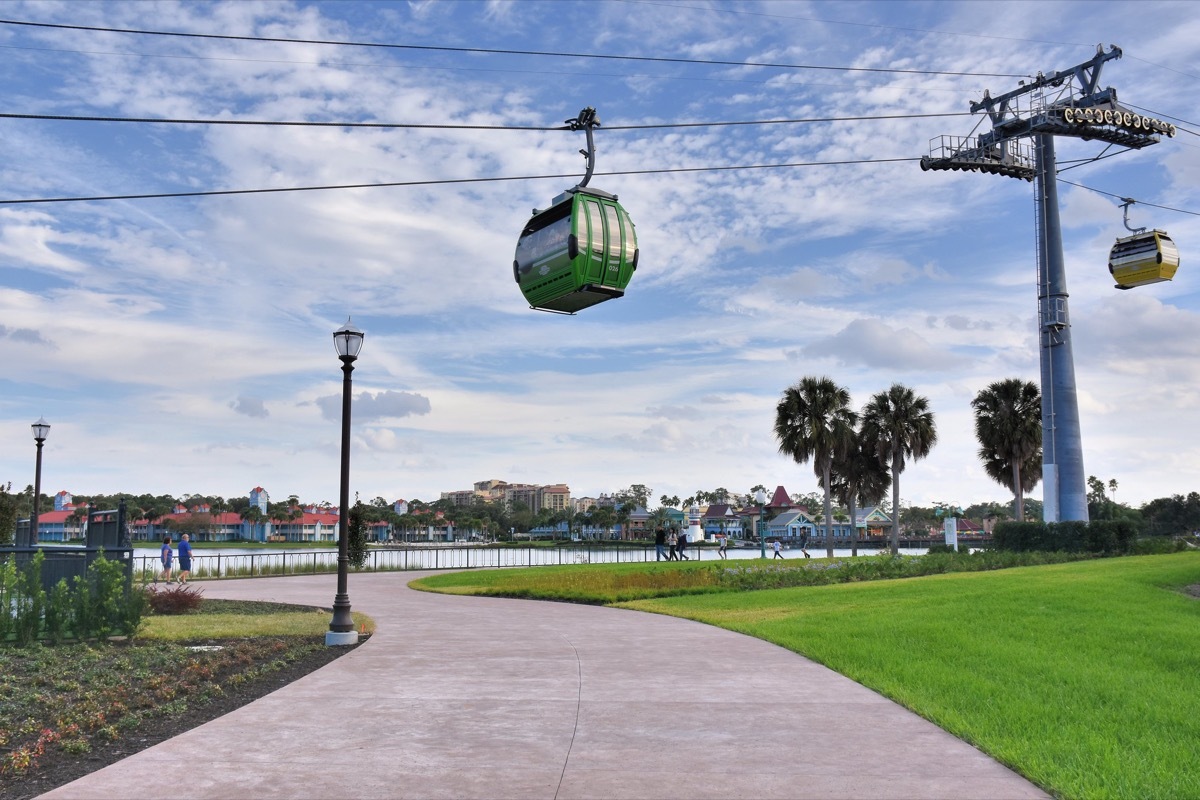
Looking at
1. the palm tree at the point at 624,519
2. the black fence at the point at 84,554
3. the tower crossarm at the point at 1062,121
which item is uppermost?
the tower crossarm at the point at 1062,121

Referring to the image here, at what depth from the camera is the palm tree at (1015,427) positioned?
54.0 m

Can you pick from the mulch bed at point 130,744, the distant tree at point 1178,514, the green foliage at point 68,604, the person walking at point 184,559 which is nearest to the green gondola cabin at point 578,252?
the mulch bed at point 130,744

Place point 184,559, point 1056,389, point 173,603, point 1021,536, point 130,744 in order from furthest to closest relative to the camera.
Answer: point 1056,389 → point 1021,536 → point 184,559 → point 173,603 → point 130,744

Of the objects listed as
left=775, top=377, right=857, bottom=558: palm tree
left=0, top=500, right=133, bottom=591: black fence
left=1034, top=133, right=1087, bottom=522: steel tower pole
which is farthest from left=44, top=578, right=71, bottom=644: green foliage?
left=775, top=377, right=857, bottom=558: palm tree

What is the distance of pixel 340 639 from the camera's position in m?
13.8

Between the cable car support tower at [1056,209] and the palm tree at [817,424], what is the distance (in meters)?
14.8

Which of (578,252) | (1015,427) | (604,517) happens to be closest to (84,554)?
→ (578,252)

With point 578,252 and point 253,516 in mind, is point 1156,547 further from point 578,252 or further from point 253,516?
point 253,516

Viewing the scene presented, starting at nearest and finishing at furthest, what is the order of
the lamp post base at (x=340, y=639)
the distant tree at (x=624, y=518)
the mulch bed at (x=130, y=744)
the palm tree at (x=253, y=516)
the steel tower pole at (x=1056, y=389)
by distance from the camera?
1. the mulch bed at (x=130, y=744)
2. the lamp post base at (x=340, y=639)
3. the steel tower pole at (x=1056, y=389)
4. the distant tree at (x=624, y=518)
5. the palm tree at (x=253, y=516)

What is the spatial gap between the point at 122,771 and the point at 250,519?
200441 mm

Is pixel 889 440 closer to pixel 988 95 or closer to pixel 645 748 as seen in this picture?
pixel 988 95

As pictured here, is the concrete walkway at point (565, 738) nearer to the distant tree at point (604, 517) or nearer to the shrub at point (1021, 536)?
the shrub at point (1021, 536)

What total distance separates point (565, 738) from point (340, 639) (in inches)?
293

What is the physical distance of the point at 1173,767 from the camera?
22.0ft
